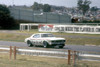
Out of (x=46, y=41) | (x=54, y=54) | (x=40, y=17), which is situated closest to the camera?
(x=54, y=54)

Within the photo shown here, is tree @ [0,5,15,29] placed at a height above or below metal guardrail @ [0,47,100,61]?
below

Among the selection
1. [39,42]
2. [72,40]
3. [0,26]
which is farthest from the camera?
[0,26]

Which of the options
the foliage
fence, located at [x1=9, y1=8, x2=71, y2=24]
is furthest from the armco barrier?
the foliage

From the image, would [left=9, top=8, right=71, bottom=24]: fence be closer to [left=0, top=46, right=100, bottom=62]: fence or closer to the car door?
the car door

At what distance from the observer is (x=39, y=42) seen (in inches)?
1242

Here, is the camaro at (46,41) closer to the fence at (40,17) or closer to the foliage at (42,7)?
the fence at (40,17)

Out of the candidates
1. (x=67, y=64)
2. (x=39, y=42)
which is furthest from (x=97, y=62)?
(x=39, y=42)

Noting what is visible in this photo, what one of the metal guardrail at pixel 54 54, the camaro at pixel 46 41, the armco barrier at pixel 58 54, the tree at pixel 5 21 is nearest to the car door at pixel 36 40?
the camaro at pixel 46 41

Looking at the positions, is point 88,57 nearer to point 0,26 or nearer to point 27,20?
point 0,26

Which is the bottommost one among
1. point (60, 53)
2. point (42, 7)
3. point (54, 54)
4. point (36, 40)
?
point (36, 40)

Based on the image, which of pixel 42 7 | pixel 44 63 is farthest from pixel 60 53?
pixel 42 7

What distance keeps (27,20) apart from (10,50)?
7533 cm

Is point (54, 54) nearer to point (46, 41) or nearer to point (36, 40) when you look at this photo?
point (46, 41)

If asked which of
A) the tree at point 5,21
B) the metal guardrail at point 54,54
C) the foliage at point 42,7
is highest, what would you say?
the foliage at point 42,7
